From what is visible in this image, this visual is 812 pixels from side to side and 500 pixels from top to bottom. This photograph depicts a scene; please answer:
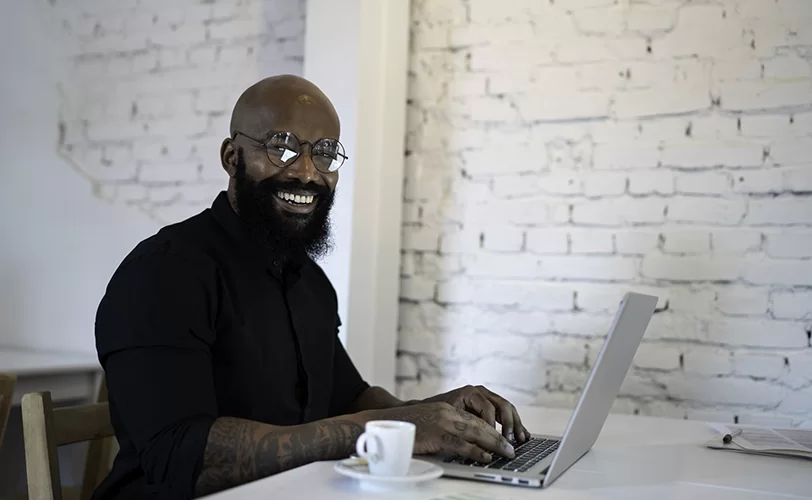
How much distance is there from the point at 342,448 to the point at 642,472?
17.4 inches

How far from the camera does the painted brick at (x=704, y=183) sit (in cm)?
206

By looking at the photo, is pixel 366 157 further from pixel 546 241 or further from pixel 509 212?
pixel 546 241

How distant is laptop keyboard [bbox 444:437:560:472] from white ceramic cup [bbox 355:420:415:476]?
16 centimetres

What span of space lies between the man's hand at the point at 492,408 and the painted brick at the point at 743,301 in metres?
0.86

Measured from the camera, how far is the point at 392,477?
988 millimetres

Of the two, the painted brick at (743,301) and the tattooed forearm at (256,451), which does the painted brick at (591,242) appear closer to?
the painted brick at (743,301)

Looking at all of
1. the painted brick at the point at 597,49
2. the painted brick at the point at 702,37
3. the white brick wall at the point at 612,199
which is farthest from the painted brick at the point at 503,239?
the painted brick at the point at 702,37

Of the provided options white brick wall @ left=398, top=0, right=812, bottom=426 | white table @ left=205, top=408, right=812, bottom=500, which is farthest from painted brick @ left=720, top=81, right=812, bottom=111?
white table @ left=205, top=408, right=812, bottom=500

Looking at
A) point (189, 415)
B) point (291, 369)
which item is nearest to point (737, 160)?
point (291, 369)

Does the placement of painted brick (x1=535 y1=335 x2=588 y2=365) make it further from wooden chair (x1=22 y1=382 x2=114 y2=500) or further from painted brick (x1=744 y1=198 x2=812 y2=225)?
wooden chair (x1=22 y1=382 x2=114 y2=500)

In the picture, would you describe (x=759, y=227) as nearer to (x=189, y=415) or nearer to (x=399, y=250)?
(x=399, y=250)

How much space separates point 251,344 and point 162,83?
143 cm

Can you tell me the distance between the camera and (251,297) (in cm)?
150

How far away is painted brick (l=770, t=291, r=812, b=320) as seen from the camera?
199 centimetres
